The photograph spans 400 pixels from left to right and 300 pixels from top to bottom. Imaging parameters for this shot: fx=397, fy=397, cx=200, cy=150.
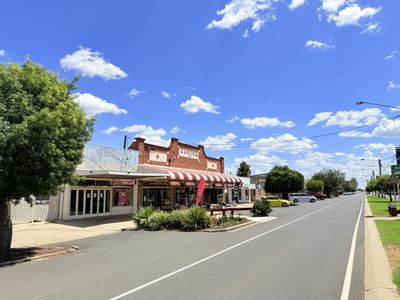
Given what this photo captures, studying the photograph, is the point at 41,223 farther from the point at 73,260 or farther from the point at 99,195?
the point at 73,260

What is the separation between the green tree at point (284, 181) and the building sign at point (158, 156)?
2636 cm

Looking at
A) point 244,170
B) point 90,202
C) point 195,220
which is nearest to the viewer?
point 195,220

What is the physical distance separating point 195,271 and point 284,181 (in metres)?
51.3

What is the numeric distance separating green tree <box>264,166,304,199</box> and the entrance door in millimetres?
34669

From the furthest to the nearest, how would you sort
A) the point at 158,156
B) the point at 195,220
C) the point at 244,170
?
the point at 244,170
the point at 158,156
the point at 195,220

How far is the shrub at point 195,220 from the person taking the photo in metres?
20.7

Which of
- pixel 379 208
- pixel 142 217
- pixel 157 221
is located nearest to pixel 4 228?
pixel 157 221

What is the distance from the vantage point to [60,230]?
69.3 ft

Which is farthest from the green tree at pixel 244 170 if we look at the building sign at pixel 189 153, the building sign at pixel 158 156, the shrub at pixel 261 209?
the shrub at pixel 261 209

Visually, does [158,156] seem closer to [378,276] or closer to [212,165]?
[212,165]

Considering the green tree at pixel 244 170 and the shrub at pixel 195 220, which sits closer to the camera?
the shrub at pixel 195 220

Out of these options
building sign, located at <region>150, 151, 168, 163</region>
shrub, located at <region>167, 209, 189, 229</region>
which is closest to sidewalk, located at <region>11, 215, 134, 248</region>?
shrub, located at <region>167, 209, 189, 229</region>

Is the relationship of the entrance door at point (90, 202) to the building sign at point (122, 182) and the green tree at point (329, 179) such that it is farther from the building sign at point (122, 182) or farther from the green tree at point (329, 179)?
the green tree at point (329, 179)

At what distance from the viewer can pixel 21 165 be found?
39.7 feet
